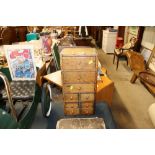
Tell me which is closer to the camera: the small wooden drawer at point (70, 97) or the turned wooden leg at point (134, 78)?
the small wooden drawer at point (70, 97)

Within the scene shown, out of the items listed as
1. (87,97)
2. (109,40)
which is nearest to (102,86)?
(87,97)

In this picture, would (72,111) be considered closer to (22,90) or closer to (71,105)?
(71,105)

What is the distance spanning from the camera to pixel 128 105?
2900 millimetres

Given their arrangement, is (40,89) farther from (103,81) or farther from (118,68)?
(118,68)

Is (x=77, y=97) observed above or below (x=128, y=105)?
above

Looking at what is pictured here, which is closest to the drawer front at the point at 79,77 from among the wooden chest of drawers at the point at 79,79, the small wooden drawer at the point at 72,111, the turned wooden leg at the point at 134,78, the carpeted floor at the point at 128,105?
the wooden chest of drawers at the point at 79,79

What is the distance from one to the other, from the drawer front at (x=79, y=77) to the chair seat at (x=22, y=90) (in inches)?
19.5

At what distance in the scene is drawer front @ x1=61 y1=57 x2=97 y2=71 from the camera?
5.95ft

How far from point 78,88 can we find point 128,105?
1.33 metres

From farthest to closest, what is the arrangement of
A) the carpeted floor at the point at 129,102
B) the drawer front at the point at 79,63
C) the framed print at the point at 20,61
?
the carpeted floor at the point at 129,102 → the framed print at the point at 20,61 → the drawer front at the point at 79,63

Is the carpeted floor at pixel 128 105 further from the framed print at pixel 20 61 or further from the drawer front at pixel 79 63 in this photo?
the drawer front at pixel 79 63

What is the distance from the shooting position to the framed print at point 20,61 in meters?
1.94

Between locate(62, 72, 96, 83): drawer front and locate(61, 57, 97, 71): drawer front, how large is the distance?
64 mm

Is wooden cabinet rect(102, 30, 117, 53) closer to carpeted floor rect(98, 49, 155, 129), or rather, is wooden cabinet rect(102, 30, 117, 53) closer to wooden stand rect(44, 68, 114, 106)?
carpeted floor rect(98, 49, 155, 129)
